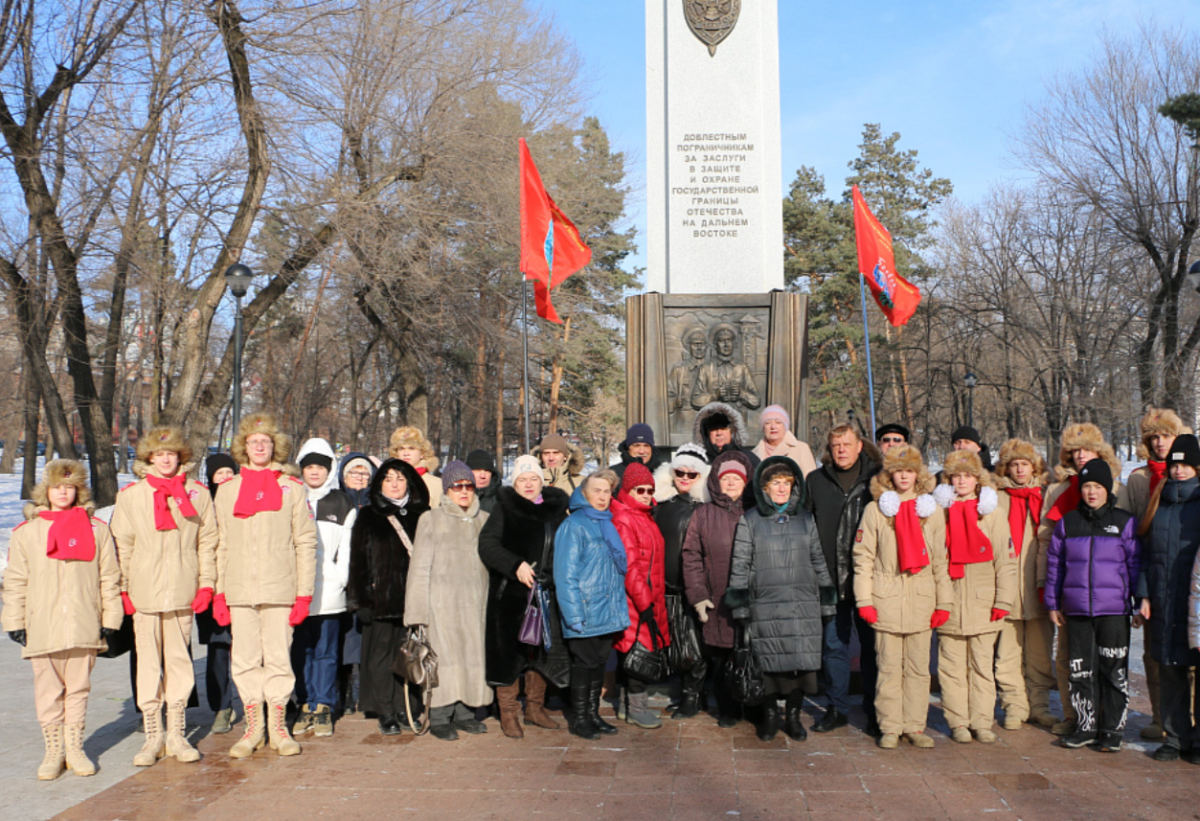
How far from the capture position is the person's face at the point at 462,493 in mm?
6062

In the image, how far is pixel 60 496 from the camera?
5254 mm

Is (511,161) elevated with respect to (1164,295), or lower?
elevated

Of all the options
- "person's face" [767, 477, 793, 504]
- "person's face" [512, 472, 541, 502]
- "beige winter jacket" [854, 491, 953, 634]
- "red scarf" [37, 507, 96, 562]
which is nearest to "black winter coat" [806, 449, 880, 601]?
"beige winter jacket" [854, 491, 953, 634]

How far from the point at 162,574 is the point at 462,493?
1.71 m

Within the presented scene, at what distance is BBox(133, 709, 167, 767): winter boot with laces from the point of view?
537 cm

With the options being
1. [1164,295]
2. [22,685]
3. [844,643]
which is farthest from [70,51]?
[1164,295]

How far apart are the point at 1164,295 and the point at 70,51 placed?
23790mm

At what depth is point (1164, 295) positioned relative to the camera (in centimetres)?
2442

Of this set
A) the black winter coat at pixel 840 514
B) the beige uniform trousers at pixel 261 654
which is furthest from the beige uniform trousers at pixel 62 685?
the black winter coat at pixel 840 514

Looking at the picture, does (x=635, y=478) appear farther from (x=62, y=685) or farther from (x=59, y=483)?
(x=62, y=685)

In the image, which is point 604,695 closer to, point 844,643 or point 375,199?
point 844,643

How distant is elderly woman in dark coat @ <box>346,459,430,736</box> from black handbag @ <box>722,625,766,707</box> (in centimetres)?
199

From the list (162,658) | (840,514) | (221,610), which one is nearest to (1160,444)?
(840,514)

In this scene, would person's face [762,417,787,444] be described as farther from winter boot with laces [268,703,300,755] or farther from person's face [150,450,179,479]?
person's face [150,450,179,479]
